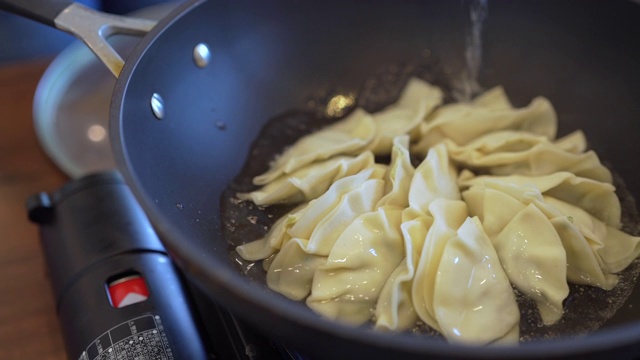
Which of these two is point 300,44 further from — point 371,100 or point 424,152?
point 424,152

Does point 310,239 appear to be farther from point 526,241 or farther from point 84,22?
point 84,22

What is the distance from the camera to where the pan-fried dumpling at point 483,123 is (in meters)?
0.96

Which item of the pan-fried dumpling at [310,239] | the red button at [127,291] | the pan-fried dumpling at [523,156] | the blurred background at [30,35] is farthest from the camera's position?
the blurred background at [30,35]

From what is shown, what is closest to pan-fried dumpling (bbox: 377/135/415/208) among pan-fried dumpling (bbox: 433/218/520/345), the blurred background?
pan-fried dumpling (bbox: 433/218/520/345)

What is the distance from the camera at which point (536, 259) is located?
760mm

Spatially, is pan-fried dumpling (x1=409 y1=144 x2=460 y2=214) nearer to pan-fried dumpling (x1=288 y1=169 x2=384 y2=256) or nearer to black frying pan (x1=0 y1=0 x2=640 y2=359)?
pan-fried dumpling (x1=288 y1=169 x2=384 y2=256)

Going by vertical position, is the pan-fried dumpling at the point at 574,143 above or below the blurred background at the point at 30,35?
below

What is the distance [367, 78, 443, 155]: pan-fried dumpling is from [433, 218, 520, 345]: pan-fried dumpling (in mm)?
235

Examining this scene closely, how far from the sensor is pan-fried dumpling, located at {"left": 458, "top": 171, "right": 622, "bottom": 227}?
846mm

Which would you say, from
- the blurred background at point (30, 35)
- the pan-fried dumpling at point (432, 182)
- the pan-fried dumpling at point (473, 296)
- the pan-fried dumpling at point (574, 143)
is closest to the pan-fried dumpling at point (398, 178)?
the pan-fried dumpling at point (432, 182)

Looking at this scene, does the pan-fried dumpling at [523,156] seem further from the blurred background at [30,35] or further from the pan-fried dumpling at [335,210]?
the blurred background at [30,35]

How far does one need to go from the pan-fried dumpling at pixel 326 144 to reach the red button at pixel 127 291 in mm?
262

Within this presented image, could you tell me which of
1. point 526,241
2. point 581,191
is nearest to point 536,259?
point 526,241

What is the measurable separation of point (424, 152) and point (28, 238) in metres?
0.59
